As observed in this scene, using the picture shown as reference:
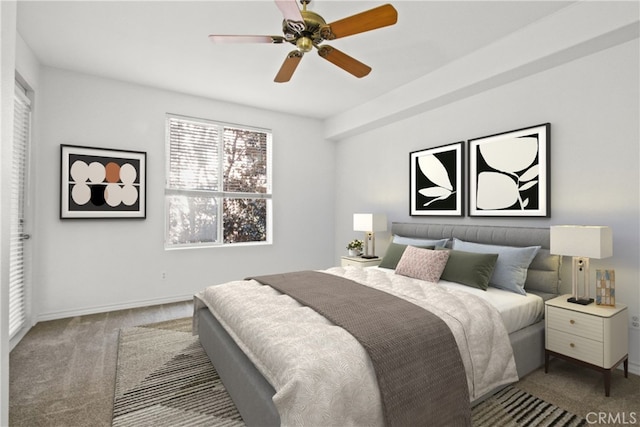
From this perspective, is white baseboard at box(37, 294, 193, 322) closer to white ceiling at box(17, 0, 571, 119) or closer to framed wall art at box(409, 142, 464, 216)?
white ceiling at box(17, 0, 571, 119)

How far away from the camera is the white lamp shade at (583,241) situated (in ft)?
7.43

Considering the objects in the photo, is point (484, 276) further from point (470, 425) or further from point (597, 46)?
point (597, 46)

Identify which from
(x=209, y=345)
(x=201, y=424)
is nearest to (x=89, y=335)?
(x=209, y=345)

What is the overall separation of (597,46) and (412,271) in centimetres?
236

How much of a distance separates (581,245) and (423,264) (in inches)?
47.3

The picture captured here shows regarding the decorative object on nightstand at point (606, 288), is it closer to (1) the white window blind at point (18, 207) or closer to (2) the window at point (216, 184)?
(2) the window at point (216, 184)

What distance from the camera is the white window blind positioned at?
10.1 ft

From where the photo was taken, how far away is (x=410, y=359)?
1675 millimetres

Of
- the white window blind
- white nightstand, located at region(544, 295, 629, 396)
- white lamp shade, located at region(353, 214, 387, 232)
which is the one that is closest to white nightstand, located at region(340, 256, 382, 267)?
white lamp shade, located at region(353, 214, 387, 232)

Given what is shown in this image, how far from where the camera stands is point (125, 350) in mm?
2863

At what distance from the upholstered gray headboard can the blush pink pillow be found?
0.59 meters

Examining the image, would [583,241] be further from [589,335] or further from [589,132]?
[589,132]

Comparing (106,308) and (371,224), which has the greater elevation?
(371,224)

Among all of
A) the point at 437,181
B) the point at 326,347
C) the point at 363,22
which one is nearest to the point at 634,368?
the point at 437,181
